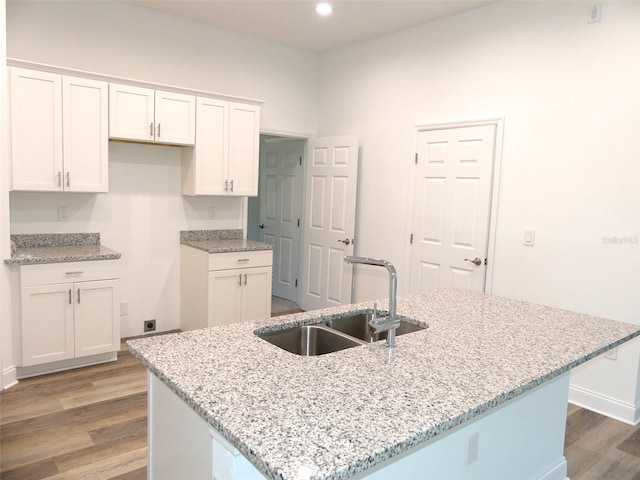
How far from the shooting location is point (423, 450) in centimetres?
149

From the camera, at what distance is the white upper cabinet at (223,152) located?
4160mm

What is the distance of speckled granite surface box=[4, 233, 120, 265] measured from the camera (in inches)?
130

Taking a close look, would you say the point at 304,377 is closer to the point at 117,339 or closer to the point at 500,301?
the point at 500,301

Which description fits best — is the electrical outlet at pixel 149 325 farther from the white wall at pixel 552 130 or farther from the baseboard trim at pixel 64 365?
the white wall at pixel 552 130

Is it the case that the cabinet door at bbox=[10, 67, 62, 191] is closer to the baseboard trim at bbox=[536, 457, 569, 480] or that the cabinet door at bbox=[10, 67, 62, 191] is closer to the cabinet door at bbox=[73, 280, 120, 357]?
the cabinet door at bbox=[73, 280, 120, 357]

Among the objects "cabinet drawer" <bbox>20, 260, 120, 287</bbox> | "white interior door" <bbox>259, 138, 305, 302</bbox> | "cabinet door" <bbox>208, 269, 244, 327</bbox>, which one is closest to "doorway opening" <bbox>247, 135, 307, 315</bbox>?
"white interior door" <bbox>259, 138, 305, 302</bbox>

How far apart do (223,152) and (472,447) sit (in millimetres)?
3330

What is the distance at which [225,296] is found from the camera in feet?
13.7

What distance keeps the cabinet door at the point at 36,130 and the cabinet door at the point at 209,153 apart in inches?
42.2

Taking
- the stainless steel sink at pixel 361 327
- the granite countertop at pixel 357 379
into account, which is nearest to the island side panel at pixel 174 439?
the granite countertop at pixel 357 379

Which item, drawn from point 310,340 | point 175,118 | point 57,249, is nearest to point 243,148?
point 175,118

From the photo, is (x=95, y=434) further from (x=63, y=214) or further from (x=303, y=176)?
(x=303, y=176)

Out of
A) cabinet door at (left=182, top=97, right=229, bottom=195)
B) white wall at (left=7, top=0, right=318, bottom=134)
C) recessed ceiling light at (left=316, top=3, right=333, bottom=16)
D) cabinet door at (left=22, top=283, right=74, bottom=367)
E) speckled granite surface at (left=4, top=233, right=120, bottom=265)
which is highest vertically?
recessed ceiling light at (left=316, top=3, right=333, bottom=16)

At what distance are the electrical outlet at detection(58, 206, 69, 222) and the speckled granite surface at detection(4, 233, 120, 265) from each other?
0.12 meters
